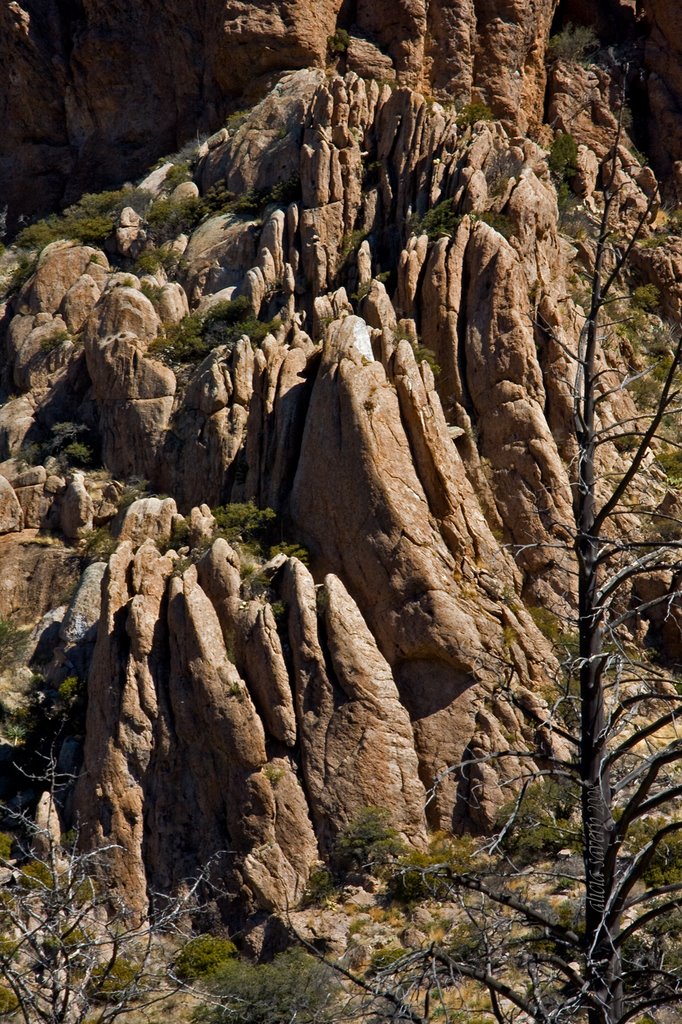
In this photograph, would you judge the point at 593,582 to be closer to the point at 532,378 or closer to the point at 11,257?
the point at 532,378

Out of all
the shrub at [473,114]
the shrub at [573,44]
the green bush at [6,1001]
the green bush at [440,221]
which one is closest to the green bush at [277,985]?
the green bush at [6,1001]

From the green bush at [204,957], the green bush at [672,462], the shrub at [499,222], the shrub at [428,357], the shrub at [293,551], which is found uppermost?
the shrub at [499,222]

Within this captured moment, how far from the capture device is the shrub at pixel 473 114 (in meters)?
33.5

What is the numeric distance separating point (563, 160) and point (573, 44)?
6.67 metres

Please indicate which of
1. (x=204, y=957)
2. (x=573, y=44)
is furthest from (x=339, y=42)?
(x=204, y=957)

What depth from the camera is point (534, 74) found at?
39.0m

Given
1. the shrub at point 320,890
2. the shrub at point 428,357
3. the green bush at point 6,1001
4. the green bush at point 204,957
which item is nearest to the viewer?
the green bush at point 6,1001

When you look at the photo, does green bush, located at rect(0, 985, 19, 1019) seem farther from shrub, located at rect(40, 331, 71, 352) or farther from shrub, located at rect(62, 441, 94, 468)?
shrub, located at rect(40, 331, 71, 352)

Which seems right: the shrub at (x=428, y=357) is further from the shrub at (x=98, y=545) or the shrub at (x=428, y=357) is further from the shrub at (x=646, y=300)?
the shrub at (x=646, y=300)

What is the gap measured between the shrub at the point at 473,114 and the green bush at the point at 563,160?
7.98 ft

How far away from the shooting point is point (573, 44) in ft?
130

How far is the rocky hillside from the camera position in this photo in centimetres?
2228

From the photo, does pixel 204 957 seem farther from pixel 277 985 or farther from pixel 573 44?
pixel 573 44

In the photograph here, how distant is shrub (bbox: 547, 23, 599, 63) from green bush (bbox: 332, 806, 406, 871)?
29.8 metres
